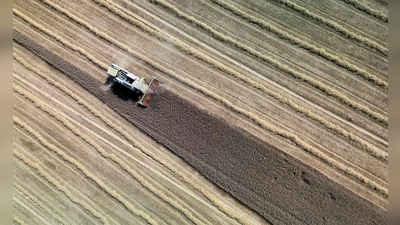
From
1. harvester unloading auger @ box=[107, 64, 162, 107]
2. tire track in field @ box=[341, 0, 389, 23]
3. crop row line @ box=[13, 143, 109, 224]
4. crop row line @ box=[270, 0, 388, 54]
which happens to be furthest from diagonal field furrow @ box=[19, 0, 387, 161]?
tire track in field @ box=[341, 0, 389, 23]

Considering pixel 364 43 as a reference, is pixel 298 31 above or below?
below

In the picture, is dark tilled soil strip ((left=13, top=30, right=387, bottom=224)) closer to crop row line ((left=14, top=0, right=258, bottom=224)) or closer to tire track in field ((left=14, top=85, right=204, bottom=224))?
crop row line ((left=14, top=0, right=258, bottom=224))

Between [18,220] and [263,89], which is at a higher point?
[263,89]

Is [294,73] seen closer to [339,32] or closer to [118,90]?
[339,32]

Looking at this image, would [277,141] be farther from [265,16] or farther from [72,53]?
[72,53]

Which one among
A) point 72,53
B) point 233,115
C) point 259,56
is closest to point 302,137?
point 233,115

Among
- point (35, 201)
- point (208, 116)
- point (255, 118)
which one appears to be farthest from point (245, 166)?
point (35, 201)
